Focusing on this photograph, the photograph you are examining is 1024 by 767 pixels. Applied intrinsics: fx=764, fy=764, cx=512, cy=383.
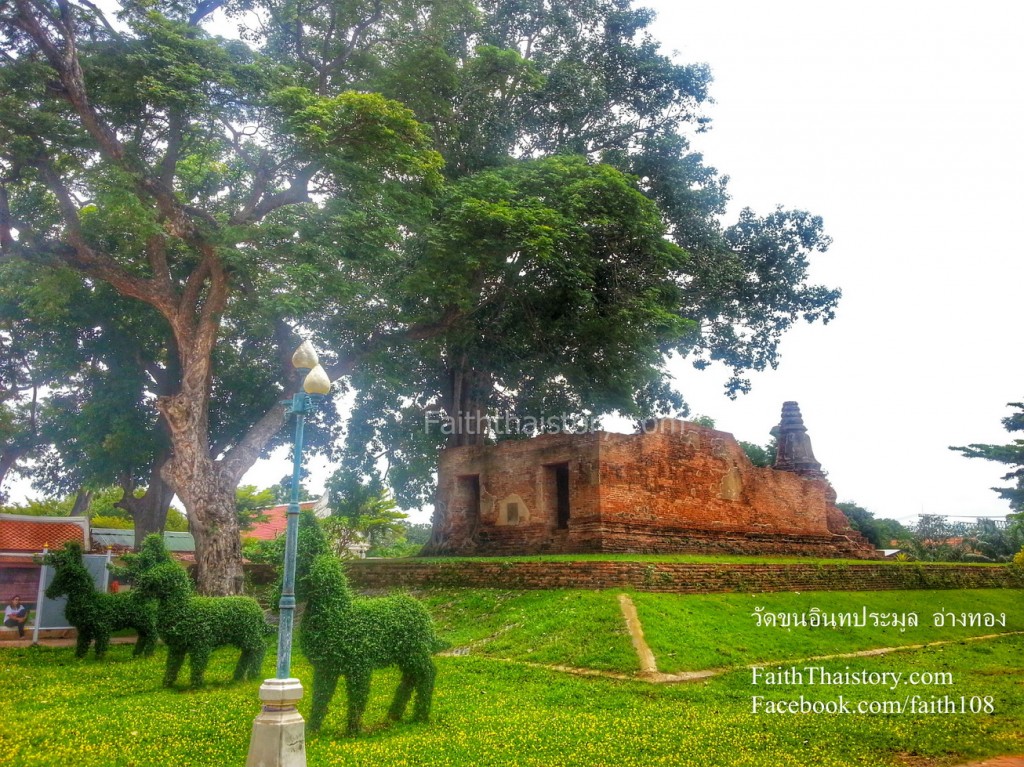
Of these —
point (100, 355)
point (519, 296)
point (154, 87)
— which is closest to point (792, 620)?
point (519, 296)

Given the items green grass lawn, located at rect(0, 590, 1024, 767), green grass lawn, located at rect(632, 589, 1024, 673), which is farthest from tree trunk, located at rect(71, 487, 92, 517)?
green grass lawn, located at rect(632, 589, 1024, 673)

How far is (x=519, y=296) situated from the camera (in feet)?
62.7

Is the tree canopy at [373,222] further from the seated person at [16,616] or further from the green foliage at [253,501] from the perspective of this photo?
the green foliage at [253,501]

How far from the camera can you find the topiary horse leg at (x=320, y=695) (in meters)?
7.15

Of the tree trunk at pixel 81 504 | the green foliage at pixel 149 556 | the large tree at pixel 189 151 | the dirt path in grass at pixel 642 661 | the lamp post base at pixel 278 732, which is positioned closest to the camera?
the lamp post base at pixel 278 732

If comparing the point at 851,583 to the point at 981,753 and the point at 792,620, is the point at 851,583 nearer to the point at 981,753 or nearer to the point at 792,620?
the point at 792,620

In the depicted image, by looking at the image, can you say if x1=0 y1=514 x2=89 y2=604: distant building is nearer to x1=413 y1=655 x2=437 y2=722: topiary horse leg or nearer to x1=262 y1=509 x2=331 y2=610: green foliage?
x1=262 y1=509 x2=331 y2=610: green foliage

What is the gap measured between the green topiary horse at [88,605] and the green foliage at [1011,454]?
25.2m

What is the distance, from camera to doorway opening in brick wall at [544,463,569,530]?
1905 cm

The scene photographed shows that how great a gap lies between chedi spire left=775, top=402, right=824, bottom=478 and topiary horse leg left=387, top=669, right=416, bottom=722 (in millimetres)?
19817

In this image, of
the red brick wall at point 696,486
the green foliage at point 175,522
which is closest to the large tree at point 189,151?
the red brick wall at point 696,486

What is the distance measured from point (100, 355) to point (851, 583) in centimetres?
1908

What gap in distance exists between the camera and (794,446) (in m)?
25.8

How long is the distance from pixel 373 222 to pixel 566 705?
32.7 ft
